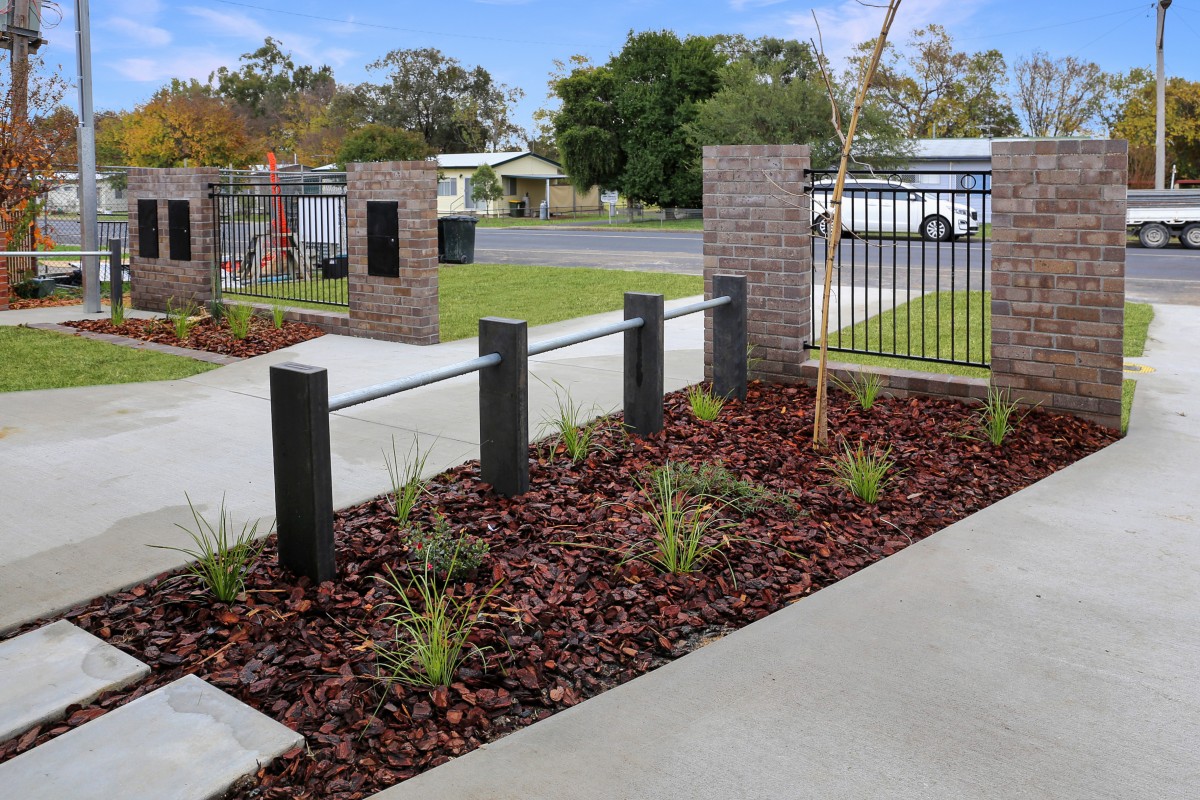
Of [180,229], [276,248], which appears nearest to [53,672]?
[180,229]

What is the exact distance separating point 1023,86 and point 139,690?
229ft

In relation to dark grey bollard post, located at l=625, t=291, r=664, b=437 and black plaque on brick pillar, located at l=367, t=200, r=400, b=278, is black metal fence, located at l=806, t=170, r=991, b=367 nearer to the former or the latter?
dark grey bollard post, located at l=625, t=291, r=664, b=437

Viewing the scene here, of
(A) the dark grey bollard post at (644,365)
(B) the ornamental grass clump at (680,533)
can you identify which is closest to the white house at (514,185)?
(A) the dark grey bollard post at (644,365)

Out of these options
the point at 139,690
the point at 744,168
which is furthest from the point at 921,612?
the point at 744,168

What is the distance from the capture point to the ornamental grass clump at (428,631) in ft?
12.5

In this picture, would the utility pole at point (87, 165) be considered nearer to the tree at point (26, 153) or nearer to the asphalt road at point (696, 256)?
the tree at point (26, 153)

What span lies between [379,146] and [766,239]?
213 ft

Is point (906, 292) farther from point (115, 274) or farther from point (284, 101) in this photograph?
point (284, 101)

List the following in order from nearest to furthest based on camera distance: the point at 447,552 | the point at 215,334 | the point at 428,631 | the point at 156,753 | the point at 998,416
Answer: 1. the point at 156,753
2. the point at 428,631
3. the point at 447,552
4. the point at 998,416
5. the point at 215,334

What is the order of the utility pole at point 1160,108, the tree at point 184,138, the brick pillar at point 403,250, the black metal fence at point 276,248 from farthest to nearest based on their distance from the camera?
1. the tree at point 184,138
2. the utility pole at point 1160,108
3. the black metal fence at point 276,248
4. the brick pillar at point 403,250

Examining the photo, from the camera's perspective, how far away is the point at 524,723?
144 inches

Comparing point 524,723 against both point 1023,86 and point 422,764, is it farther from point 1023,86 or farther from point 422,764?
point 1023,86

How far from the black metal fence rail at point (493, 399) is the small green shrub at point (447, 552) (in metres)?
0.39

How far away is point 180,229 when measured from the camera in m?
13.3
